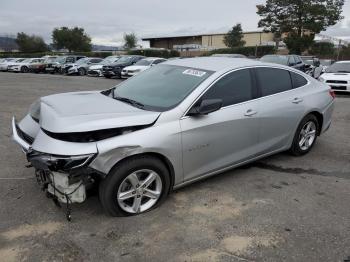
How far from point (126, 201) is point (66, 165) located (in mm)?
852

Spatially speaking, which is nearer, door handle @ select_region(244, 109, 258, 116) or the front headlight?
the front headlight

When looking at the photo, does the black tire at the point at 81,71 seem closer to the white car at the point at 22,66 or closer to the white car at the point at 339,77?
the white car at the point at 22,66

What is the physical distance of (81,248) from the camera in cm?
329

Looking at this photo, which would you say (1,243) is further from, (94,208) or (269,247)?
(269,247)

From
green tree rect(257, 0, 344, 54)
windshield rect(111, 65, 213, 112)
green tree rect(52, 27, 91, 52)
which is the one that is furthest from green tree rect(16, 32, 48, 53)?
windshield rect(111, 65, 213, 112)

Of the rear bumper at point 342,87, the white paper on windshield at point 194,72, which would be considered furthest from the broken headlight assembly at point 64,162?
the rear bumper at point 342,87

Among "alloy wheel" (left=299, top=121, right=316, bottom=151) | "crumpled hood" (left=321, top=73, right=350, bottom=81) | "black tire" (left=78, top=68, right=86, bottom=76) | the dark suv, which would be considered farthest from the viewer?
"black tire" (left=78, top=68, right=86, bottom=76)

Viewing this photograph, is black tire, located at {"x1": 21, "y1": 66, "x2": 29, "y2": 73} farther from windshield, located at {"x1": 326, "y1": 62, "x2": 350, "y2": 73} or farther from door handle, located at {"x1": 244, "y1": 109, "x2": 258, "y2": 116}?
door handle, located at {"x1": 244, "y1": 109, "x2": 258, "y2": 116}

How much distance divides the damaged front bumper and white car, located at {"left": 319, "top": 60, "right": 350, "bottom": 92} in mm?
12378

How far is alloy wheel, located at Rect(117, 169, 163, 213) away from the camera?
3.72 metres

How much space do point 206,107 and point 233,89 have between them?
0.73m

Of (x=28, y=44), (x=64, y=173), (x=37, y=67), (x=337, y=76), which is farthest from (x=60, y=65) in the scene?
(x=28, y=44)

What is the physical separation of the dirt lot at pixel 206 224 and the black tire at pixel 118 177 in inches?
6.2

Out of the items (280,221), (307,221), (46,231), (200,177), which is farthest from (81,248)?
(307,221)
